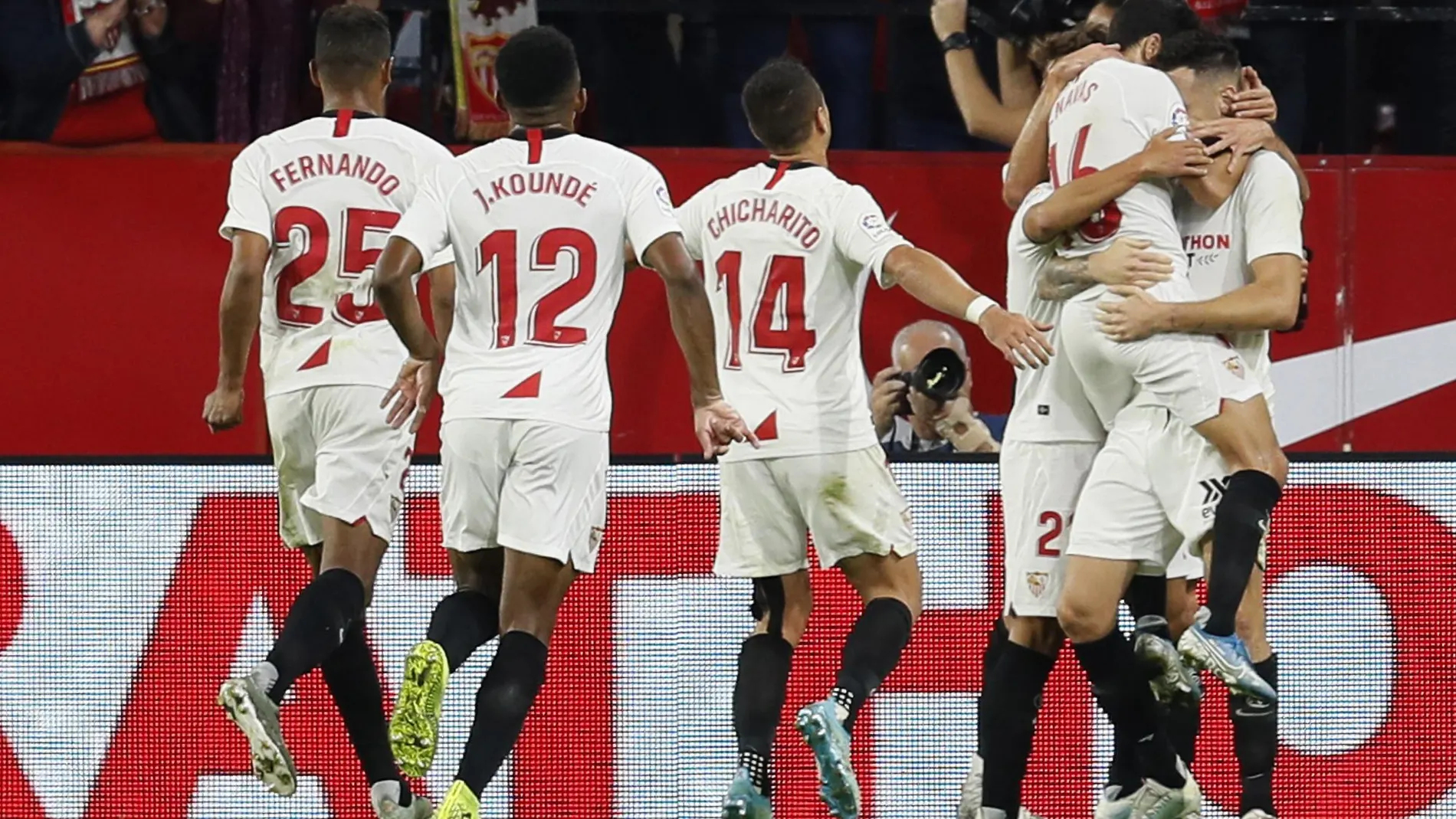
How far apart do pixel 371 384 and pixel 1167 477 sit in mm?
2358

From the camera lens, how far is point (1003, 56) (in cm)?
884

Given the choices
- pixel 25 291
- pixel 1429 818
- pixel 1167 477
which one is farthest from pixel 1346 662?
pixel 25 291

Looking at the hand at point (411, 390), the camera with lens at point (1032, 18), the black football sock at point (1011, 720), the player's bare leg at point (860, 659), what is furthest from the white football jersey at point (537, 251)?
the camera with lens at point (1032, 18)

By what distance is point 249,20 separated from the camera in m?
9.07

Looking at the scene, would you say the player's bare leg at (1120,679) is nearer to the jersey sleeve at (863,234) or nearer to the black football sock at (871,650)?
the black football sock at (871,650)

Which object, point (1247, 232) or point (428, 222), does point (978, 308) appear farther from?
point (428, 222)

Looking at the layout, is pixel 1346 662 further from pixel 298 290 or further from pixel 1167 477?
pixel 298 290

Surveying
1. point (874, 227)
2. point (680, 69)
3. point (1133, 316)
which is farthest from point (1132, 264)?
point (680, 69)

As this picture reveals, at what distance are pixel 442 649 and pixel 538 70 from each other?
5.45 ft

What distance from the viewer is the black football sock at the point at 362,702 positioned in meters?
7.23

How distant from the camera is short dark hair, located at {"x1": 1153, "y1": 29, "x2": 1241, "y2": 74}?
703cm

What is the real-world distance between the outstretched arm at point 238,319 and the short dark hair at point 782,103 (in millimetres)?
1537

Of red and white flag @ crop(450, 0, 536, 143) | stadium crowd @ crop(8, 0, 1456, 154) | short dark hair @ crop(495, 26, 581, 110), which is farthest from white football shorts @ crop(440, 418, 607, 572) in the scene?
stadium crowd @ crop(8, 0, 1456, 154)

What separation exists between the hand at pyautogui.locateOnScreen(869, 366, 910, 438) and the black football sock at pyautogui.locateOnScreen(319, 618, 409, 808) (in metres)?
1.99
